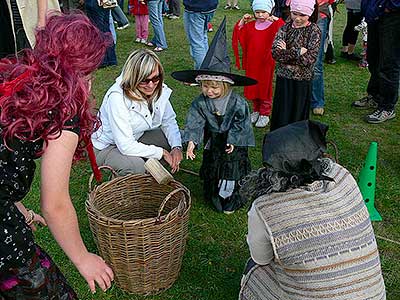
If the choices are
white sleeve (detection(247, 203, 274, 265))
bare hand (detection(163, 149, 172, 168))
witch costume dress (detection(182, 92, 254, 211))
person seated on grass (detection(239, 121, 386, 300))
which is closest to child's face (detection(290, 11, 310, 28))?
witch costume dress (detection(182, 92, 254, 211))

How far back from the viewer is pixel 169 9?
980cm

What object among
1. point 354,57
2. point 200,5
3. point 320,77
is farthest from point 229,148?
point 354,57

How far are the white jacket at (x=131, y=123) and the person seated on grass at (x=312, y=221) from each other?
54.3 inches

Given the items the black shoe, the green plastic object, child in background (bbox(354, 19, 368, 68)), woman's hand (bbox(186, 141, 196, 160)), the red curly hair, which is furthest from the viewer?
the black shoe

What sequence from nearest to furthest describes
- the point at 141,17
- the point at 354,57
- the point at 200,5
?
the point at 200,5 → the point at 354,57 → the point at 141,17

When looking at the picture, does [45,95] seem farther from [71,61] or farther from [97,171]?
[97,171]

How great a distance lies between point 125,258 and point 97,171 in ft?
2.05

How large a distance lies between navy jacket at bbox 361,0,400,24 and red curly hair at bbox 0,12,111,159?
11.3 ft

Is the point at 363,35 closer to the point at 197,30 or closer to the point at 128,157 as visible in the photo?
the point at 197,30

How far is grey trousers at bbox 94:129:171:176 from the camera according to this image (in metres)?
3.24

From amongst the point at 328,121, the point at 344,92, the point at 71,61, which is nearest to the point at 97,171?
the point at 71,61

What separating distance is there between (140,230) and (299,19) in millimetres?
2482

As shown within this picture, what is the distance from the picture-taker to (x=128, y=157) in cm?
325

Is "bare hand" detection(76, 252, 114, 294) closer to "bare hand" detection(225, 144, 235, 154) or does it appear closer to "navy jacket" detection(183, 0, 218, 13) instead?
"bare hand" detection(225, 144, 235, 154)
